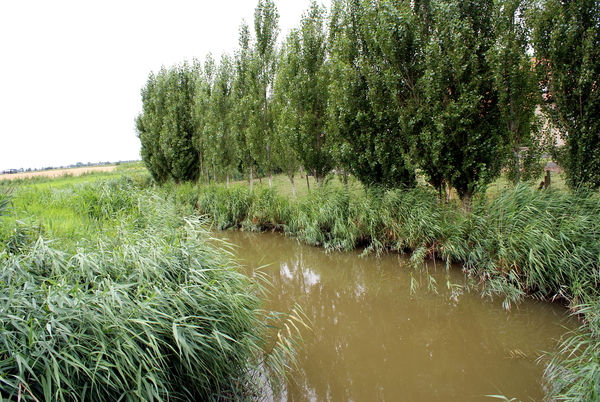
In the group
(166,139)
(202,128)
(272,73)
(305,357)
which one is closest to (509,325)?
(305,357)

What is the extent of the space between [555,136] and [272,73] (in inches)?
457

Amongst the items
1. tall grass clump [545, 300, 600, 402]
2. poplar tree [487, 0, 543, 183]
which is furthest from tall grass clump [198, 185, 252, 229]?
tall grass clump [545, 300, 600, 402]

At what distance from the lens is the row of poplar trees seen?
7.06 m

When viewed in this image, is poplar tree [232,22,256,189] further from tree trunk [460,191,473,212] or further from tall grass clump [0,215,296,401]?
tall grass clump [0,215,296,401]

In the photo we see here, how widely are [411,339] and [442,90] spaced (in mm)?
6327

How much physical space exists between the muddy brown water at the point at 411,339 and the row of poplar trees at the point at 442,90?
3.25m

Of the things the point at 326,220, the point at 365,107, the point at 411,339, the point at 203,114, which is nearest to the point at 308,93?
the point at 365,107

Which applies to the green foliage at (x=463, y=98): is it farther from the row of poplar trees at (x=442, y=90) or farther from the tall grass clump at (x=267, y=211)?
the tall grass clump at (x=267, y=211)

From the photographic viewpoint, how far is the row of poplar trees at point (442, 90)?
7059mm

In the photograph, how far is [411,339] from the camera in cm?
501

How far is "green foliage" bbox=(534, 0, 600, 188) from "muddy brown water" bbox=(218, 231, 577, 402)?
3.43 metres

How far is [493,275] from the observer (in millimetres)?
6543

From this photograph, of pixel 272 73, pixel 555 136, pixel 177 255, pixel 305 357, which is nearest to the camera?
pixel 177 255

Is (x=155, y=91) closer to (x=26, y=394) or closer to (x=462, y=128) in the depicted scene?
(x=462, y=128)
